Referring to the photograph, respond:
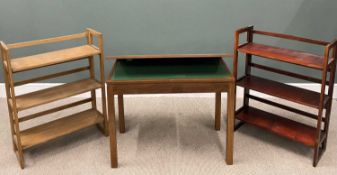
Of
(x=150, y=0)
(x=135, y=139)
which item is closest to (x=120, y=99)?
(x=135, y=139)

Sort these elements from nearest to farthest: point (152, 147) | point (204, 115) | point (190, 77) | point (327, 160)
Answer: point (190, 77)
point (327, 160)
point (152, 147)
point (204, 115)

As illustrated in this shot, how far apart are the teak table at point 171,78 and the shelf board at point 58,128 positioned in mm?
477

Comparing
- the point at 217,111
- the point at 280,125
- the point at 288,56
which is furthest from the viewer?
the point at 217,111

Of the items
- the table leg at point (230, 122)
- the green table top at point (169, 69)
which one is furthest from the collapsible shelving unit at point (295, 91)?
the table leg at point (230, 122)

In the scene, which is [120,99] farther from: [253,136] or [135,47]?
[253,136]

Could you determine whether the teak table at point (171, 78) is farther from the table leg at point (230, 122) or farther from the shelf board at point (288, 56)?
the shelf board at point (288, 56)

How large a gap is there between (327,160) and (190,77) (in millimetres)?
1216

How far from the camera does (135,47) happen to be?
12.8ft

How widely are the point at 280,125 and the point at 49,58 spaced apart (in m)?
1.84

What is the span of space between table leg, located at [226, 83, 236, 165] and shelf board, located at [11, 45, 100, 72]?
41.3 inches

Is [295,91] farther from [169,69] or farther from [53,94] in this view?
[53,94]

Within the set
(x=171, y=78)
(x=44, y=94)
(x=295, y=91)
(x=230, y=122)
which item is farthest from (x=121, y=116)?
(x=295, y=91)

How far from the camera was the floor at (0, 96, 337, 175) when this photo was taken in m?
2.84

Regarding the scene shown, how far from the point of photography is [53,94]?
3010 mm
